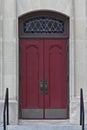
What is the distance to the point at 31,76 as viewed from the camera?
15.5 metres

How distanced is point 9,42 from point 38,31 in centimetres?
106

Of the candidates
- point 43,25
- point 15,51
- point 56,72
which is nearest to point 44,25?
point 43,25

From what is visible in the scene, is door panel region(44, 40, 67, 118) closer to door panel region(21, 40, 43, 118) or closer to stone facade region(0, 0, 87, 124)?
door panel region(21, 40, 43, 118)

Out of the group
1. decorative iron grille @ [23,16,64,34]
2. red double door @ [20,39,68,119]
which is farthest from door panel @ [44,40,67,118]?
decorative iron grille @ [23,16,64,34]

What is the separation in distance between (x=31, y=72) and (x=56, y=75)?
0.80m

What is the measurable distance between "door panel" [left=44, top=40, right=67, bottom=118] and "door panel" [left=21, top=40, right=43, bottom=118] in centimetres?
22

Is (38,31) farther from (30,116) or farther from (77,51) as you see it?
(30,116)

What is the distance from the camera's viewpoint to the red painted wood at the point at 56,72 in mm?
15430

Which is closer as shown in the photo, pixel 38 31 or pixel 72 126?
pixel 72 126

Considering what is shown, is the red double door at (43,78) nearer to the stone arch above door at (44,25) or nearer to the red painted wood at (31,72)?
the red painted wood at (31,72)

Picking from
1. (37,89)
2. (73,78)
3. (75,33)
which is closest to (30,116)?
(37,89)

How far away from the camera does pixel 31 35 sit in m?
15.5

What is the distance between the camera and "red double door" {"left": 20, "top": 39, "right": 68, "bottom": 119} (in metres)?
15.4

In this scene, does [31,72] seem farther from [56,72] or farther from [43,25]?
[43,25]
